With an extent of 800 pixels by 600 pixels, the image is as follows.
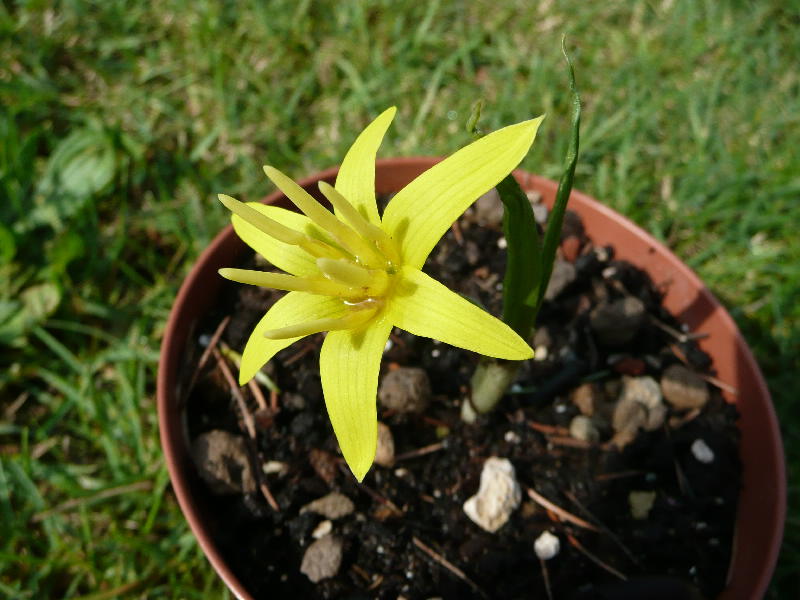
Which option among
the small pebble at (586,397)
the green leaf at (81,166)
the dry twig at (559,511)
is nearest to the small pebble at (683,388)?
the small pebble at (586,397)

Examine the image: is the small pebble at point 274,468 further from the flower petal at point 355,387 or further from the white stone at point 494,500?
the flower petal at point 355,387

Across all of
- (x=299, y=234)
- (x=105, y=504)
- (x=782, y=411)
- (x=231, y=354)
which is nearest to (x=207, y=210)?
(x=231, y=354)

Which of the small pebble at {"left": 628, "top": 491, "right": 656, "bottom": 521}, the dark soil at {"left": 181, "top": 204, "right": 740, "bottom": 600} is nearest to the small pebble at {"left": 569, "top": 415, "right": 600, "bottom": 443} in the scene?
the dark soil at {"left": 181, "top": 204, "right": 740, "bottom": 600}

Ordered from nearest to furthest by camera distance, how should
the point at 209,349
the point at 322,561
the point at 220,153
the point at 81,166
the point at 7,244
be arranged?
the point at 322,561, the point at 209,349, the point at 7,244, the point at 81,166, the point at 220,153

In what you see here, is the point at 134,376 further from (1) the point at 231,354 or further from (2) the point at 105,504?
(1) the point at 231,354

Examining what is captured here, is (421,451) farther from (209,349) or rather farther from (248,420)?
(209,349)

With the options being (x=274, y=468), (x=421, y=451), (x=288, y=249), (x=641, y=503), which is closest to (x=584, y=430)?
(x=641, y=503)

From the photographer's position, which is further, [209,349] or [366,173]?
[209,349]

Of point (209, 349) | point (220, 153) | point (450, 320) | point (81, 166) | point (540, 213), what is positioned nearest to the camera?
point (450, 320)
